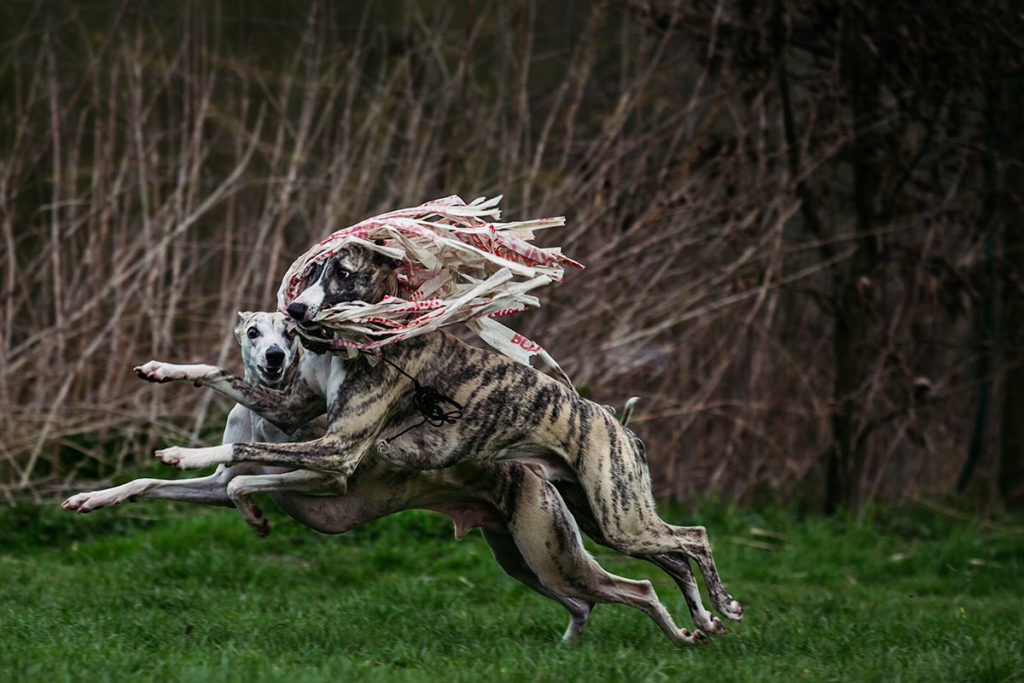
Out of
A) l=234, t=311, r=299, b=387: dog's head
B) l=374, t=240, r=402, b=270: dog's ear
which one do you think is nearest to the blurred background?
l=234, t=311, r=299, b=387: dog's head

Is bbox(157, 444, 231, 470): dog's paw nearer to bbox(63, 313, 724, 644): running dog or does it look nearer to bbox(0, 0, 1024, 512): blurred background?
bbox(63, 313, 724, 644): running dog

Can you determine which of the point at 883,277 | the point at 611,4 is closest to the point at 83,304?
the point at 611,4

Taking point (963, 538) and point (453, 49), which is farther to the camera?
point (453, 49)

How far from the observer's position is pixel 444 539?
7.01 meters

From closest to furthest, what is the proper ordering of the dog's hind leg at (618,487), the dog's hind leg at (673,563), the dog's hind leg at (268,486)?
the dog's hind leg at (268,486) → the dog's hind leg at (618,487) → the dog's hind leg at (673,563)

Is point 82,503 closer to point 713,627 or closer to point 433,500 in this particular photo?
point 433,500

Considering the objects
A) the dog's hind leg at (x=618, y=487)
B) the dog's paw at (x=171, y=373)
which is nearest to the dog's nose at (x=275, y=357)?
the dog's paw at (x=171, y=373)

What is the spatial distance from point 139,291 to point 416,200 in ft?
6.19

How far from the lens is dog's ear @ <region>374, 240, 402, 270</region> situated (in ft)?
13.9

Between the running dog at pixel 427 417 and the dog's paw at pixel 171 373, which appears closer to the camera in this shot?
the running dog at pixel 427 417

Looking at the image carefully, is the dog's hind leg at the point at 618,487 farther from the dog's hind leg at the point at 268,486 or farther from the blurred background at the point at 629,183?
the blurred background at the point at 629,183

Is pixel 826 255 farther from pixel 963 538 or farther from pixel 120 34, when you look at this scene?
pixel 120 34

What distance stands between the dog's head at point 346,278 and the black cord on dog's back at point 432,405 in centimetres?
26

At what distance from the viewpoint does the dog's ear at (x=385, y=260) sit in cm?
423
